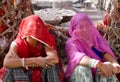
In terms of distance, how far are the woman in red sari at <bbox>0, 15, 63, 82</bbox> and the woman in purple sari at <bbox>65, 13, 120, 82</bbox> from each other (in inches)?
7.7

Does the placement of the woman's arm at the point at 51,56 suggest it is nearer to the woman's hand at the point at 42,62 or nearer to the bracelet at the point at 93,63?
the woman's hand at the point at 42,62

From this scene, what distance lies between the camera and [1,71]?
3.75m

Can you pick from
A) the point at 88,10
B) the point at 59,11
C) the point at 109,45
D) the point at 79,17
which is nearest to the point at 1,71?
the point at 79,17

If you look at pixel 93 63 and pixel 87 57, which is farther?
pixel 87 57

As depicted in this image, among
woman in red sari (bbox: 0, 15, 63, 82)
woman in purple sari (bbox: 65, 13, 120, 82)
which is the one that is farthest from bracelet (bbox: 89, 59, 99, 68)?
woman in red sari (bbox: 0, 15, 63, 82)

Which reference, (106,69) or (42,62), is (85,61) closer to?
(106,69)

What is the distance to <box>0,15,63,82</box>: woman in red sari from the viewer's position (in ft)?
11.7

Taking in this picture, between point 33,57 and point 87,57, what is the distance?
59cm

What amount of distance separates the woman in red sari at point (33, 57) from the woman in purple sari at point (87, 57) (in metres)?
0.19

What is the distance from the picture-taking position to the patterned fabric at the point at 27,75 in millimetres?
3566

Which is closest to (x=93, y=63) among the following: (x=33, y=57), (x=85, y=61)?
(x=85, y=61)

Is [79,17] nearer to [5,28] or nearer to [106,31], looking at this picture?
[106,31]

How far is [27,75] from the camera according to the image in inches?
143

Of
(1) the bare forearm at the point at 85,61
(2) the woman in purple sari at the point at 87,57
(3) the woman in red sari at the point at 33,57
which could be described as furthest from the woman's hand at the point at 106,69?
(3) the woman in red sari at the point at 33,57
